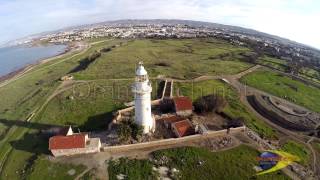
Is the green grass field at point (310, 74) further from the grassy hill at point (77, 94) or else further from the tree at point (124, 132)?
the tree at point (124, 132)

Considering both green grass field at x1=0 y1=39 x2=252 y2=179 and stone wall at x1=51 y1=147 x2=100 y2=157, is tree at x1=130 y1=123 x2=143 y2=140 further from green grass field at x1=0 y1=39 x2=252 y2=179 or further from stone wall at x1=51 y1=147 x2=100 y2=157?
green grass field at x1=0 y1=39 x2=252 y2=179

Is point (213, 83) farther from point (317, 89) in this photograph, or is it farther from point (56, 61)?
point (56, 61)

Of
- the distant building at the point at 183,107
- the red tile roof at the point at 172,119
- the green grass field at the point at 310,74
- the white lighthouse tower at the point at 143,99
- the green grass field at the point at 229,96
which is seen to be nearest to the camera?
the white lighthouse tower at the point at 143,99

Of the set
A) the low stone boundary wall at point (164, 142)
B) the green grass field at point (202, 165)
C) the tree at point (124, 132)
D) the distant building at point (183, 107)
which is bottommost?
the green grass field at point (202, 165)

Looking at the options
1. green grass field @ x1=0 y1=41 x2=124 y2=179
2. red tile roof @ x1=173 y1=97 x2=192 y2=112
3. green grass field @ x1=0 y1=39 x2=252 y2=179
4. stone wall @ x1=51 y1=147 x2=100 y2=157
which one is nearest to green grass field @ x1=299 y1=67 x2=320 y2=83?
green grass field @ x1=0 y1=39 x2=252 y2=179

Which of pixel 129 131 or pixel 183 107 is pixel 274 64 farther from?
pixel 129 131

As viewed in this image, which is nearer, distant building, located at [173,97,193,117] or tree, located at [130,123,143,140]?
Result: tree, located at [130,123,143,140]

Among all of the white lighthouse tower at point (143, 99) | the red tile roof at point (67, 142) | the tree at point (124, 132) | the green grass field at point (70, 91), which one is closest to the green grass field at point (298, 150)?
the white lighthouse tower at point (143, 99)
